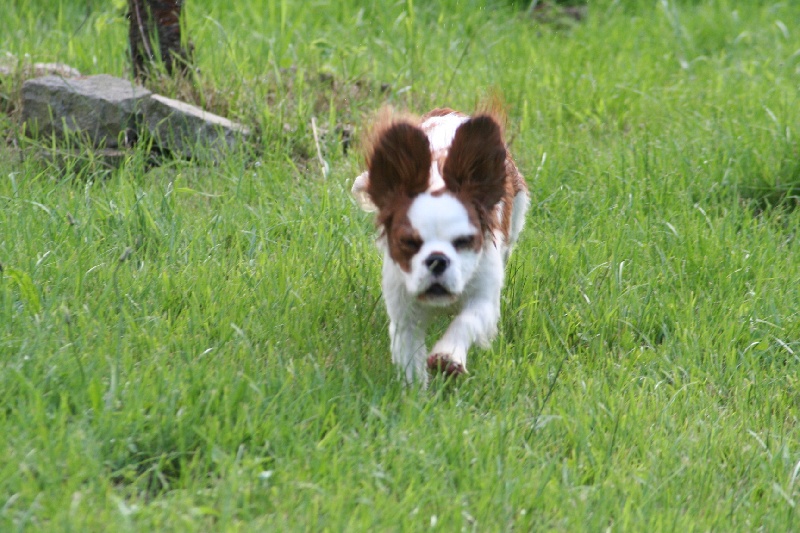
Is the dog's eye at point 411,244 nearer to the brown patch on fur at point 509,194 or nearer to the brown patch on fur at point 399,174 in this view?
the brown patch on fur at point 399,174

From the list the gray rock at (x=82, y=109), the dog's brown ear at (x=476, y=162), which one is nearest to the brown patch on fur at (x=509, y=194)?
the dog's brown ear at (x=476, y=162)

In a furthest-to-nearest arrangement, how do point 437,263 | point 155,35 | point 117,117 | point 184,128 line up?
point 155,35
point 184,128
point 117,117
point 437,263

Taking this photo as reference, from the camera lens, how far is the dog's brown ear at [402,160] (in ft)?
12.3

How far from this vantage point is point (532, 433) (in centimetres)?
370

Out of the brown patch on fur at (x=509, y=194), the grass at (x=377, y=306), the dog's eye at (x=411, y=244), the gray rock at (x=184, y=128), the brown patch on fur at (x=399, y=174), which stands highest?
the brown patch on fur at (x=399, y=174)

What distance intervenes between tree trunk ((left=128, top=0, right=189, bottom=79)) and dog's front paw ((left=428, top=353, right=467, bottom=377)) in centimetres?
310

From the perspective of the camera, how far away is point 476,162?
3.83 meters

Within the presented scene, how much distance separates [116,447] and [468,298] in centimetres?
139

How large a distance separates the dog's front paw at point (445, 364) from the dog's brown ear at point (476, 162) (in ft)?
1.77

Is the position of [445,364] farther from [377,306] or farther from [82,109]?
[82,109]

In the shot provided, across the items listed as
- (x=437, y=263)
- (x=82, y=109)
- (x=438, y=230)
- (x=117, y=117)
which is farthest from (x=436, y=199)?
(x=82, y=109)

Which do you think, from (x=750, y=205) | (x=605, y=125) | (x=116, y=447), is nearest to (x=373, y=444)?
(x=116, y=447)

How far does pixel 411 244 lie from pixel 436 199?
180 mm

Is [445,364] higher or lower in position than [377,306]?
higher
